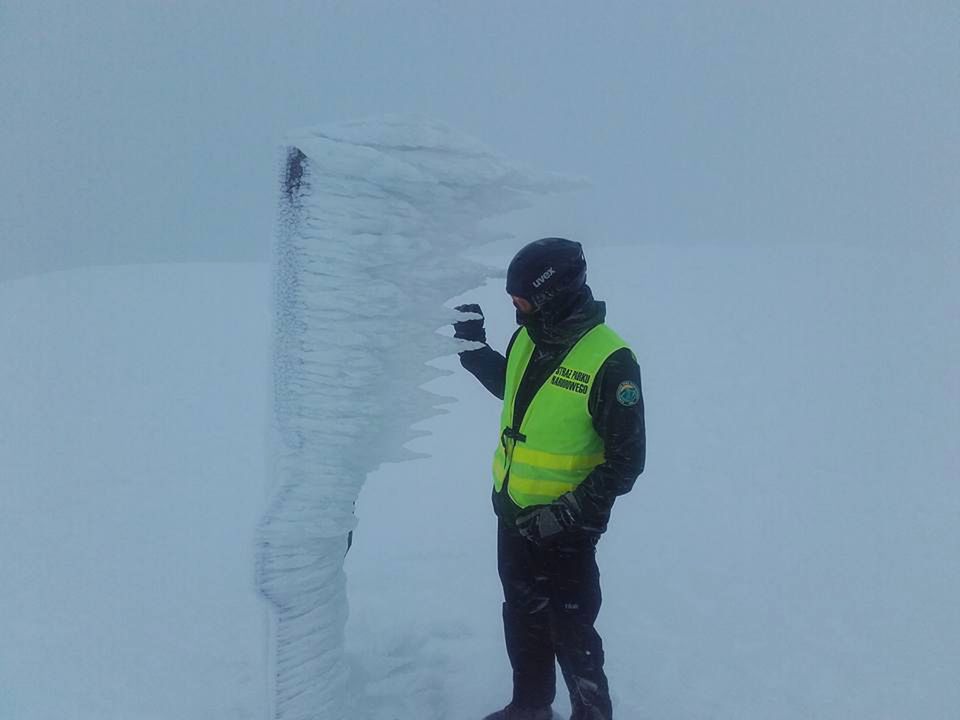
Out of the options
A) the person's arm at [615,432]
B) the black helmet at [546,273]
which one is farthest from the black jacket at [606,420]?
the black helmet at [546,273]

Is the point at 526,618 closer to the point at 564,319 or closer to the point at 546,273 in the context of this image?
the point at 564,319

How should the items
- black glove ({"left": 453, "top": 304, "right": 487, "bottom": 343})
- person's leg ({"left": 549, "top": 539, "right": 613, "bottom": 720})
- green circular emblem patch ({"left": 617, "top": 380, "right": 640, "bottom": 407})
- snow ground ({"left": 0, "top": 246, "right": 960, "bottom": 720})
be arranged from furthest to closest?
snow ground ({"left": 0, "top": 246, "right": 960, "bottom": 720}) < black glove ({"left": 453, "top": 304, "right": 487, "bottom": 343}) < person's leg ({"left": 549, "top": 539, "right": 613, "bottom": 720}) < green circular emblem patch ({"left": 617, "top": 380, "right": 640, "bottom": 407})

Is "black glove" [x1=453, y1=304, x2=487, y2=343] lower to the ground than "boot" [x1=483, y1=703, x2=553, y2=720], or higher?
higher

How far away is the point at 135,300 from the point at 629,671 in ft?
32.3

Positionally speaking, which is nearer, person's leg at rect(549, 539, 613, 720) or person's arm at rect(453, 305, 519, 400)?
person's leg at rect(549, 539, 613, 720)

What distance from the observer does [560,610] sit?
2.47 m

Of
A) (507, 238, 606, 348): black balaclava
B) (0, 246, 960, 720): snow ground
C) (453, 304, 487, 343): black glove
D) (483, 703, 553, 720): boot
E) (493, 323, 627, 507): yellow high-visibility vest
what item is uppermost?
(507, 238, 606, 348): black balaclava

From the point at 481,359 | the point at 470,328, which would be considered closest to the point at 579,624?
the point at 481,359

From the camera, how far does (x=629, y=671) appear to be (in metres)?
3.14

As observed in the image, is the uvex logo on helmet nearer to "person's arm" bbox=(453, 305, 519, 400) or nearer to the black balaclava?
the black balaclava

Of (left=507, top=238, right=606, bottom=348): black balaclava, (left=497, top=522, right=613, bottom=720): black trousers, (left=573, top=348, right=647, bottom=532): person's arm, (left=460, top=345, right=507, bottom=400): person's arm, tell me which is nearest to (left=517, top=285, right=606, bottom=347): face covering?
(left=507, top=238, right=606, bottom=348): black balaclava

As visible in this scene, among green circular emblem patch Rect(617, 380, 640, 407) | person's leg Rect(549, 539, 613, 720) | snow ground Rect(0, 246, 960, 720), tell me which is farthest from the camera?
snow ground Rect(0, 246, 960, 720)

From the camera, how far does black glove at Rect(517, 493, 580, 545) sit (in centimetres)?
222

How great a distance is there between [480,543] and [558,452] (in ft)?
6.81
